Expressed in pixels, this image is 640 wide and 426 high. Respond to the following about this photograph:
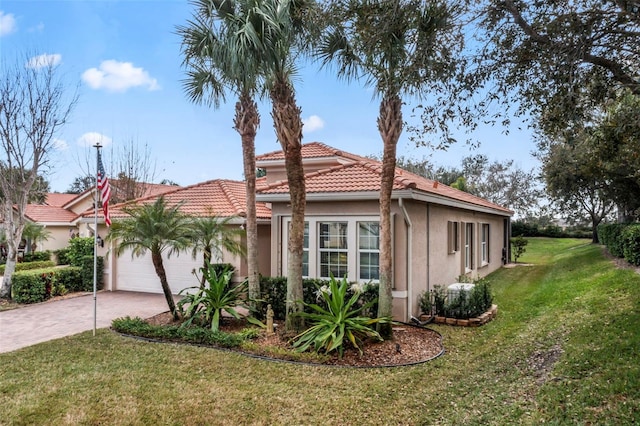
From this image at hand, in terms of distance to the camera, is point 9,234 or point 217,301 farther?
point 9,234

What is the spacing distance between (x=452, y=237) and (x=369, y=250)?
4995mm

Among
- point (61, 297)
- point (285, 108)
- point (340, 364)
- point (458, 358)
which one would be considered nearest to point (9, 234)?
point (61, 297)

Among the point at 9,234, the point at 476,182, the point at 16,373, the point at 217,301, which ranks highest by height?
the point at 476,182

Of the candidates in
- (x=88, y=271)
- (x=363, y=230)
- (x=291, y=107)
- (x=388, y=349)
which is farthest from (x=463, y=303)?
(x=88, y=271)

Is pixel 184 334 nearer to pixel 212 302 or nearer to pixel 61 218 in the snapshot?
pixel 212 302

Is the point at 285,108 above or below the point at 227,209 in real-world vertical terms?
above

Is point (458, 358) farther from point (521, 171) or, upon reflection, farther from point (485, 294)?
point (521, 171)

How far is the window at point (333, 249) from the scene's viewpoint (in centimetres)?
1122

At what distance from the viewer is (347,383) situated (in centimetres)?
660

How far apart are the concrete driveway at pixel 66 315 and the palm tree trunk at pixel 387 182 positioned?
7036 millimetres

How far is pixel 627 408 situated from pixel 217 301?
8.20 meters

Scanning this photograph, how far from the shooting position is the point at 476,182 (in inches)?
2069

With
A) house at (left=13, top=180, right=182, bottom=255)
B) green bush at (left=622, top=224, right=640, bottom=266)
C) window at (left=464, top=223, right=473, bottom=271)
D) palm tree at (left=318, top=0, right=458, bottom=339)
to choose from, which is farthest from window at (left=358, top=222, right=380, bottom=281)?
house at (left=13, top=180, right=182, bottom=255)

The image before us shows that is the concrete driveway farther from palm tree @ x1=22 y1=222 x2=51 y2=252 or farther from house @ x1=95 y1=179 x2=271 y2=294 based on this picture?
palm tree @ x1=22 y1=222 x2=51 y2=252
